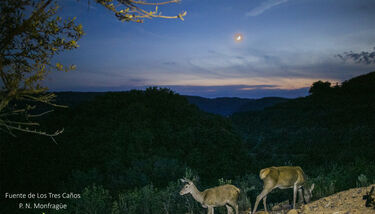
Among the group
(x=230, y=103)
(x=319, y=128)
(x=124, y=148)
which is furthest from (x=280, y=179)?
(x=230, y=103)

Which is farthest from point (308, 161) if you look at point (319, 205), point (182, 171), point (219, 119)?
point (319, 205)

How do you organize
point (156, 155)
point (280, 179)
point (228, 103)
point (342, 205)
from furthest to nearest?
point (228, 103) < point (156, 155) < point (280, 179) < point (342, 205)

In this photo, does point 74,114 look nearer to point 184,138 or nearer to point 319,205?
→ point 184,138

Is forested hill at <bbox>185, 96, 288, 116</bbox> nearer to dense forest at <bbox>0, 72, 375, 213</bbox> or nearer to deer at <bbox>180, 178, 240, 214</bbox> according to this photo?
dense forest at <bbox>0, 72, 375, 213</bbox>

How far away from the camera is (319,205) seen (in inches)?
208

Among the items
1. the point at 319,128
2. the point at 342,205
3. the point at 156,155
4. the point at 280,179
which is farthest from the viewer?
the point at 319,128

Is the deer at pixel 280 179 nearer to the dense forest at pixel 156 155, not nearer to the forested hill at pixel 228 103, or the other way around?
the dense forest at pixel 156 155

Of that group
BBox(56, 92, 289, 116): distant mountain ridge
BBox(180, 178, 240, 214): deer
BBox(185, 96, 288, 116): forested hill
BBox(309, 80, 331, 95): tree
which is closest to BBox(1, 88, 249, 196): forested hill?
BBox(180, 178, 240, 214): deer

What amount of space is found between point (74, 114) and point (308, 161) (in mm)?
20720

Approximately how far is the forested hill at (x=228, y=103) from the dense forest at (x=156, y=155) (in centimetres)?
6083

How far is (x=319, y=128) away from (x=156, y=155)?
23.9m

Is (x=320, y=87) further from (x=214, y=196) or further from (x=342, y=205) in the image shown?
(x=214, y=196)

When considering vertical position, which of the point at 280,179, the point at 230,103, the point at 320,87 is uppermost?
the point at 320,87

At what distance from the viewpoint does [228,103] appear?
109 m
